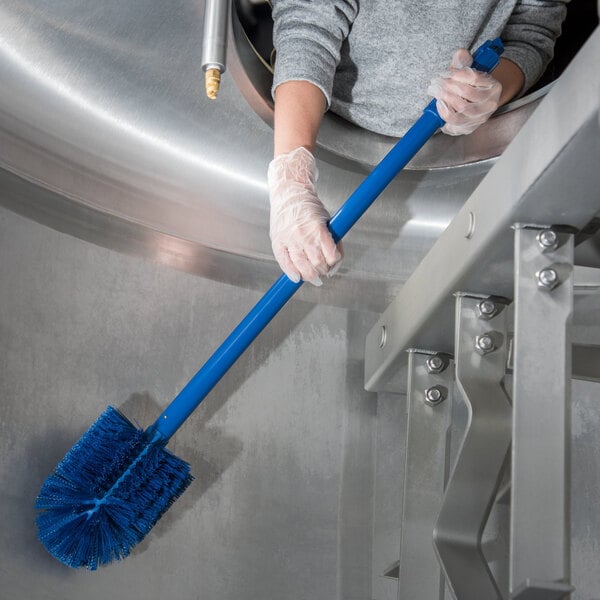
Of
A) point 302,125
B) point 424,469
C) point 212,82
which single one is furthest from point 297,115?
point 424,469

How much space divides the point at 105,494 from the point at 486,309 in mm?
512

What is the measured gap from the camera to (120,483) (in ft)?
3.33

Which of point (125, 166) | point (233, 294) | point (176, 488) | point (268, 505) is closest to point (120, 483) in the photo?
point (176, 488)

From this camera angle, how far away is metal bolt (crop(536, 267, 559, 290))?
77cm

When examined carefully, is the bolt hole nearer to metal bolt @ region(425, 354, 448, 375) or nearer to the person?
metal bolt @ region(425, 354, 448, 375)

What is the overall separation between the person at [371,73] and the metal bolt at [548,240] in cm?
25

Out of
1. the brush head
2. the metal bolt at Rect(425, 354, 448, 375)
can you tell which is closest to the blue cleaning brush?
the brush head

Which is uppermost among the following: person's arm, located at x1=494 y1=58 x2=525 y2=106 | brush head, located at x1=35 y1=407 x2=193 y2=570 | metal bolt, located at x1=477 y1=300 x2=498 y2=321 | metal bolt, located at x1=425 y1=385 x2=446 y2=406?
person's arm, located at x1=494 y1=58 x2=525 y2=106

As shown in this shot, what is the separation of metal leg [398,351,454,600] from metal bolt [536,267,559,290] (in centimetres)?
35

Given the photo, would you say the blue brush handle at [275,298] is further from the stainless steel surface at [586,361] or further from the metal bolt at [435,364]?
the stainless steel surface at [586,361]

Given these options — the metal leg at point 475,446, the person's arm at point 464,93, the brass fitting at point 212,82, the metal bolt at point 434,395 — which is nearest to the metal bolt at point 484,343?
the metal leg at point 475,446

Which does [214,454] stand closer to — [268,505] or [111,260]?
[268,505]

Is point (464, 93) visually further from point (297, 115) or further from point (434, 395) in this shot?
point (434, 395)

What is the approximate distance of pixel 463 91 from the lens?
40.4 inches
